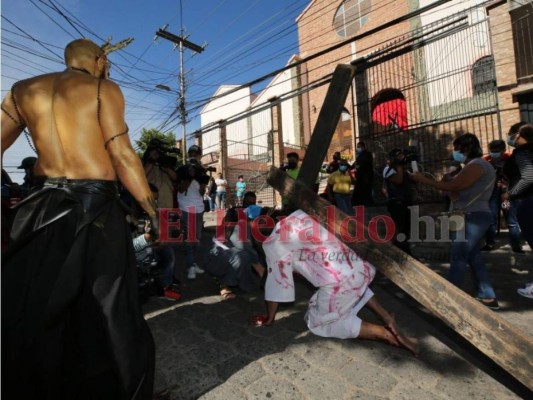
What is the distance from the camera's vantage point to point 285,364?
2357 millimetres

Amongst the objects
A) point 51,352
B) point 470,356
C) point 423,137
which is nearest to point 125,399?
point 51,352

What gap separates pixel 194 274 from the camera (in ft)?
15.7

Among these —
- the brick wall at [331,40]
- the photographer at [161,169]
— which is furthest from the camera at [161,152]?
the brick wall at [331,40]

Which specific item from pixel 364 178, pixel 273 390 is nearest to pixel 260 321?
pixel 273 390

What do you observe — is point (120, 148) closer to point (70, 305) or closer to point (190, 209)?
point (70, 305)

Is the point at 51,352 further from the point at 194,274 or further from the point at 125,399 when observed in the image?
the point at 194,274

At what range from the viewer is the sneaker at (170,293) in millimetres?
3843

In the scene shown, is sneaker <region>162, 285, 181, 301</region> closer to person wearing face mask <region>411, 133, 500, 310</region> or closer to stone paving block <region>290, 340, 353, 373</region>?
stone paving block <region>290, 340, 353, 373</region>

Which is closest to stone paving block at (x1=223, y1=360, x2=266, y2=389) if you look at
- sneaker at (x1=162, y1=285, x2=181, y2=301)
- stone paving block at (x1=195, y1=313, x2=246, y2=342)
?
stone paving block at (x1=195, y1=313, x2=246, y2=342)

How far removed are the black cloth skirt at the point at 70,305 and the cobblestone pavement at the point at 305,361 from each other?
2.29 feet

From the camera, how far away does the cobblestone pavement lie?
2.04 metres

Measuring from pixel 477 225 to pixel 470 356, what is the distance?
135cm

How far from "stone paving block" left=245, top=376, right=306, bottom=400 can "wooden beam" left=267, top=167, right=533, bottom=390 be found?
0.93 metres

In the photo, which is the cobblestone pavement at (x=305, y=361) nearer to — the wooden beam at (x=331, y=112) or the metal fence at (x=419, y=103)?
the wooden beam at (x=331, y=112)
